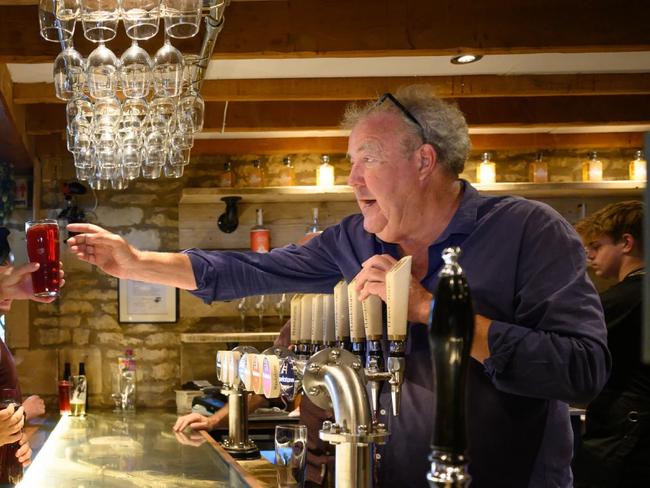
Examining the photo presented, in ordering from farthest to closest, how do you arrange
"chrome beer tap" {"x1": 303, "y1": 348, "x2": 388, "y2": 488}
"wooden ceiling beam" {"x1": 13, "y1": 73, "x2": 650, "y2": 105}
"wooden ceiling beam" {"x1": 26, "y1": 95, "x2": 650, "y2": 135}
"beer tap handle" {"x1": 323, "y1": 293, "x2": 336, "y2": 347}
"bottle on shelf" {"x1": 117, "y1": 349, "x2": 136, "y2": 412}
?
"bottle on shelf" {"x1": 117, "y1": 349, "x2": 136, "y2": 412} < "wooden ceiling beam" {"x1": 26, "y1": 95, "x2": 650, "y2": 135} < "wooden ceiling beam" {"x1": 13, "y1": 73, "x2": 650, "y2": 105} < "beer tap handle" {"x1": 323, "y1": 293, "x2": 336, "y2": 347} < "chrome beer tap" {"x1": 303, "y1": 348, "x2": 388, "y2": 488}

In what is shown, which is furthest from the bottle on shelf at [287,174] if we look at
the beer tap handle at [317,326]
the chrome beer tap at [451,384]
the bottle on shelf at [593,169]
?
the chrome beer tap at [451,384]

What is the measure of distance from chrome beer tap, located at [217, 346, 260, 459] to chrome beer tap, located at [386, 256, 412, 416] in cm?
151

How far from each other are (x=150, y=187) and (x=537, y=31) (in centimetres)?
361

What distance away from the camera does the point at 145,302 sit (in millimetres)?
6660

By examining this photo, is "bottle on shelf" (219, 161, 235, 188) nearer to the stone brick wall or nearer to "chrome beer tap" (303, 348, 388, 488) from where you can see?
the stone brick wall

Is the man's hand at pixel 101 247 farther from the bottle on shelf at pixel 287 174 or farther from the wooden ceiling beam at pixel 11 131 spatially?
the bottle on shelf at pixel 287 174

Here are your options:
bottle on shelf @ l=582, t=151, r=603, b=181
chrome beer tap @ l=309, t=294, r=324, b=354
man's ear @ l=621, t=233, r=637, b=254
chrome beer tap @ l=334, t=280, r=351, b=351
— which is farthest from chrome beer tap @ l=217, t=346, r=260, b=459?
bottle on shelf @ l=582, t=151, r=603, b=181

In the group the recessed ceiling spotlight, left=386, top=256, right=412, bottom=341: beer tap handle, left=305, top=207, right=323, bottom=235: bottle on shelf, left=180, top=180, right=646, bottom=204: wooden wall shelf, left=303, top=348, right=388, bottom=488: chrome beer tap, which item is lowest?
left=303, top=348, right=388, bottom=488: chrome beer tap

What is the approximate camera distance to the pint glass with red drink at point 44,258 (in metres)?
2.72

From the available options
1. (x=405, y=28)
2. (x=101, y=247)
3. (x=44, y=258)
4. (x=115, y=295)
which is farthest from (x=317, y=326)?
(x=115, y=295)

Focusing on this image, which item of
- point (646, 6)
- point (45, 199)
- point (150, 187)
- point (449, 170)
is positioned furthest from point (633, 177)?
point (449, 170)

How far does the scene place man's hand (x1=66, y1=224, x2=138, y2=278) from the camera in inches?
92.4

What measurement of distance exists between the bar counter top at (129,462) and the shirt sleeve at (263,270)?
0.54 metres

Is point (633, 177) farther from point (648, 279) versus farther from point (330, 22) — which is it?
point (648, 279)
